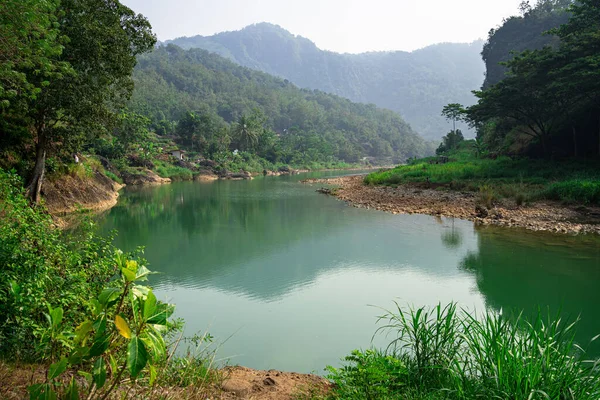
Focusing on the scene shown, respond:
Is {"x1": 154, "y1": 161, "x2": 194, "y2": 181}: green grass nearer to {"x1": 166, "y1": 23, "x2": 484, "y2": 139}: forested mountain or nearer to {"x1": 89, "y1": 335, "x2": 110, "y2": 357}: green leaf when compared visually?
{"x1": 89, "y1": 335, "x2": 110, "y2": 357}: green leaf

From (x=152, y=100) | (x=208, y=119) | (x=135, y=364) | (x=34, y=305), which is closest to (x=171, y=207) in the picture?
(x=34, y=305)

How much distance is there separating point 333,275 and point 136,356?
6.28 metres

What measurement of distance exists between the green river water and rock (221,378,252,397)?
57cm

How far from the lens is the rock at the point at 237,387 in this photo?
9.70ft

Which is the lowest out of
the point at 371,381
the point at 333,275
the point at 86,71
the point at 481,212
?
the point at 333,275

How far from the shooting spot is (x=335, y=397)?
9.23 feet

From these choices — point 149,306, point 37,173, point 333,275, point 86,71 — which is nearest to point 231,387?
point 149,306

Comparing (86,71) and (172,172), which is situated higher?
(86,71)

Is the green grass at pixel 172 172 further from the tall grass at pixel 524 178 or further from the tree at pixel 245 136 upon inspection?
the tall grass at pixel 524 178

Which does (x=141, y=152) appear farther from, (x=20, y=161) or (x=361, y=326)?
(x=361, y=326)

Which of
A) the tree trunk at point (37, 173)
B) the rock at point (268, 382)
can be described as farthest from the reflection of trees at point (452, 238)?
the tree trunk at point (37, 173)

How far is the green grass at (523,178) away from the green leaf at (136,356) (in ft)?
46.6

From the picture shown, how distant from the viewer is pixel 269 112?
84062 millimetres

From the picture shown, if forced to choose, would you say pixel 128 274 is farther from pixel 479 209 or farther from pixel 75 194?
pixel 75 194
